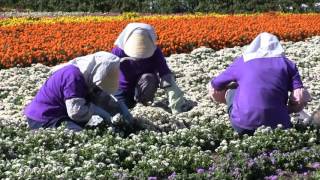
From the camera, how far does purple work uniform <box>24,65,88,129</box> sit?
18.2 ft

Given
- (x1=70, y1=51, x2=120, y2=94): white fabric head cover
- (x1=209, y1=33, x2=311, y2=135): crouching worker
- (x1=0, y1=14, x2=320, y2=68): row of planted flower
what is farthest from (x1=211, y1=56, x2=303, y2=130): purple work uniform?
(x1=0, y1=14, x2=320, y2=68): row of planted flower

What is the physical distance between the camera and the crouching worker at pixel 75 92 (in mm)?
5543

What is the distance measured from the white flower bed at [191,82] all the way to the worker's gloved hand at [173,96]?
13 centimetres

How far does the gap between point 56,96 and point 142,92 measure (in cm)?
145

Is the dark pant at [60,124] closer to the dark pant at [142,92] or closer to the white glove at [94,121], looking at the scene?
the white glove at [94,121]

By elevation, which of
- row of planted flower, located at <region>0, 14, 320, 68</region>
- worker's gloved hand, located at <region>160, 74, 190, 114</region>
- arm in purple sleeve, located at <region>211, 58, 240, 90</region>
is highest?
arm in purple sleeve, located at <region>211, 58, 240, 90</region>

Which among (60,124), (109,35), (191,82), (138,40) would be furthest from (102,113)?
(109,35)

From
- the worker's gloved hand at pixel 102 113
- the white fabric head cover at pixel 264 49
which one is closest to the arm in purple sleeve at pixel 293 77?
the white fabric head cover at pixel 264 49

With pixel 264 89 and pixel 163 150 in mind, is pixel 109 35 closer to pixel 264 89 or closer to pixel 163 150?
pixel 264 89

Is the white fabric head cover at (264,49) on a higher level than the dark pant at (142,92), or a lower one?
higher

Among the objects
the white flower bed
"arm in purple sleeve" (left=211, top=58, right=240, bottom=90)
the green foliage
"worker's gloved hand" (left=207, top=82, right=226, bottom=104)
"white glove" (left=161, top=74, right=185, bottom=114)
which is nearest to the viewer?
"arm in purple sleeve" (left=211, top=58, right=240, bottom=90)

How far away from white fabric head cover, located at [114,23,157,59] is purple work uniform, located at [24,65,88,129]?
120 cm

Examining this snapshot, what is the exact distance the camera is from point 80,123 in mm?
5809

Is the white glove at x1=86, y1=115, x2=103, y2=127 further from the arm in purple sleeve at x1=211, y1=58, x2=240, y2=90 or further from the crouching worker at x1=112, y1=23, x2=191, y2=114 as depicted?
the crouching worker at x1=112, y1=23, x2=191, y2=114
